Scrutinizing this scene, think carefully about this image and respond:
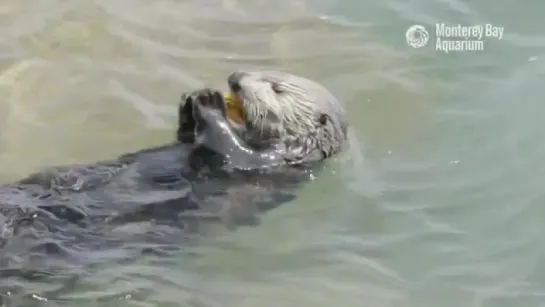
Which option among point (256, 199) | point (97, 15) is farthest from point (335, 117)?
point (97, 15)

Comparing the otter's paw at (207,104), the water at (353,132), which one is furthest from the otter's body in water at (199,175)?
the water at (353,132)

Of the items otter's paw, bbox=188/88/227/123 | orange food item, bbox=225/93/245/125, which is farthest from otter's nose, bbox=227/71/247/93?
otter's paw, bbox=188/88/227/123

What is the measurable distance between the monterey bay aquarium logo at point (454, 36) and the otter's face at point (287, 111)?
2023mm

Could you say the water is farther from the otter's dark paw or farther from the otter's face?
the otter's dark paw

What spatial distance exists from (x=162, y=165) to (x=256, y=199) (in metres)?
0.53

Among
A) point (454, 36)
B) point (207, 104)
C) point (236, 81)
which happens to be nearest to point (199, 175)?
point (207, 104)

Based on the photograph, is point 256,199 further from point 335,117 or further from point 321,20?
point 321,20

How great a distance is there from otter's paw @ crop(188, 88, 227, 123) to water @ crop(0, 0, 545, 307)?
2.14 feet

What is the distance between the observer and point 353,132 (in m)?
5.52

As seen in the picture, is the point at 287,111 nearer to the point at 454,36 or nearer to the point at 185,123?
the point at 185,123

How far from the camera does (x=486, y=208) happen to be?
4953 millimetres

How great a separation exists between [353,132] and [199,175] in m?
1.33

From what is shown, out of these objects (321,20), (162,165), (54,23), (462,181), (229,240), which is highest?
(321,20)

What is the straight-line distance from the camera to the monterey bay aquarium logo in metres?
6.69
